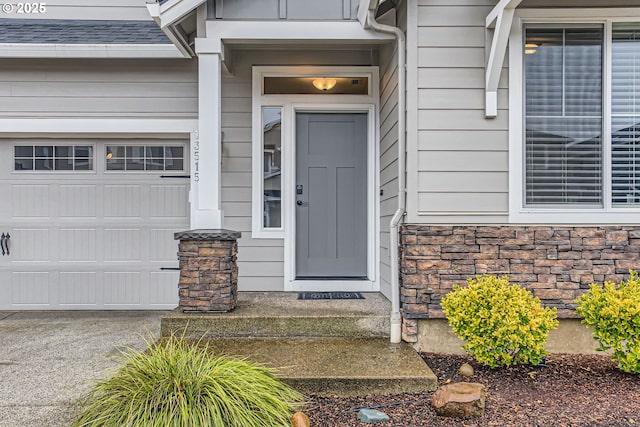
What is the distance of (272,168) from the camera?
4746mm

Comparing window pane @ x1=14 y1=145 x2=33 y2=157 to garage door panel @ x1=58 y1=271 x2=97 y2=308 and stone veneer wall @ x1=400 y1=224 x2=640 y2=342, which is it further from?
stone veneer wall @ x1=400 y1=224 x2=640 y2=342

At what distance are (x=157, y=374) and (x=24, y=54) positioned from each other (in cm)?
395

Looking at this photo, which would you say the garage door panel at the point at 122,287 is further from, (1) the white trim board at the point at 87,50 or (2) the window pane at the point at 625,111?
(2) the window pane at the point at 625,111

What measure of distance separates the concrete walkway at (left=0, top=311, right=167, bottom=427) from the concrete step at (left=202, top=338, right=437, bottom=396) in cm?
83

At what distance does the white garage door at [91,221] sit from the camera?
197 inches

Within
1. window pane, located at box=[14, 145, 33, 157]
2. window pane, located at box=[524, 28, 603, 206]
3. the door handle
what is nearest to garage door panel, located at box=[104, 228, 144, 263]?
the door handle

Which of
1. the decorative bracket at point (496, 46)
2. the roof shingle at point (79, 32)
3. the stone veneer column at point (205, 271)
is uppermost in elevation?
the roof shingle at point (79, 32)

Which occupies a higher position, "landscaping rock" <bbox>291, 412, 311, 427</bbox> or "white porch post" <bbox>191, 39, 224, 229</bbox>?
"white porch post" <bbox>191, 39, 224, 229</bbox>

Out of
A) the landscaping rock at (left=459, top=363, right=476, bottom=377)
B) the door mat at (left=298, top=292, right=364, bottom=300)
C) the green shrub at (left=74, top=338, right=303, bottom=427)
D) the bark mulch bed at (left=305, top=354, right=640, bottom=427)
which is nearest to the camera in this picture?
the green shrub at (left=74, top=338, right=303, bottom=427)

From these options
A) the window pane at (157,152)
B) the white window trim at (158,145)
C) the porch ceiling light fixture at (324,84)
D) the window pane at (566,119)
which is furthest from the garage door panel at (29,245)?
the window pane at (566,119)

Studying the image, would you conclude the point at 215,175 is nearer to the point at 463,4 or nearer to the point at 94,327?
the point at 94,327

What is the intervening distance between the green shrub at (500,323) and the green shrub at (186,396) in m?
1.30

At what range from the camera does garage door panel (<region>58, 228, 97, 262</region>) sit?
16.5 ft

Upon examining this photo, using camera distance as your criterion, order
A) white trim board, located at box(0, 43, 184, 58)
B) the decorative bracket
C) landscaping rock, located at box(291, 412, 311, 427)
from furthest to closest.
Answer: white trim board, located at box(0, 43, 184, 58) → the decorative bracket → landscaping rock, located at box(291, 412, 311, 427)
